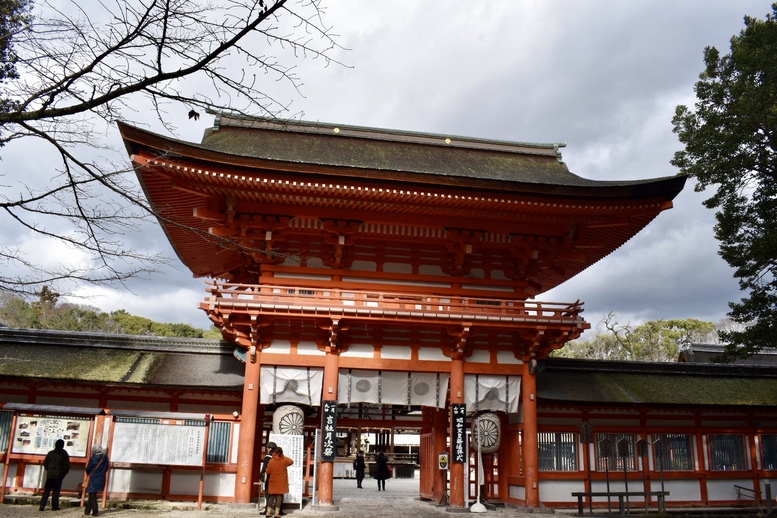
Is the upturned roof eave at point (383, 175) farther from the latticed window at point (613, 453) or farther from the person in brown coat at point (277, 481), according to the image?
the latticed window at point (613, 453)

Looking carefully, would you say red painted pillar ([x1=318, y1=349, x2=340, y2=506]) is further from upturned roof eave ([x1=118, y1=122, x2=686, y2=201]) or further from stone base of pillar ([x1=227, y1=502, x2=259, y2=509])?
upturned roof eave ([x1=118, y1=122, x2=686, y2=201])

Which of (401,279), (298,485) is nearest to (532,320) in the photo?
(401,279)

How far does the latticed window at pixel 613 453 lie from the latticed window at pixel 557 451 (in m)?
0.71

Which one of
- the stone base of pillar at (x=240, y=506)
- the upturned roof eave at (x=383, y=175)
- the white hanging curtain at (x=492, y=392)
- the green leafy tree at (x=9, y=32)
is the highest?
the upturned roof eave at (x=383, y=175)

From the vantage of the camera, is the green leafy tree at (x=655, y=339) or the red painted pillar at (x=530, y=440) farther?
the green leafy tree at (x=655, y=339)

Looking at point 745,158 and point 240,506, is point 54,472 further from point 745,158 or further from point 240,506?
point 745,158

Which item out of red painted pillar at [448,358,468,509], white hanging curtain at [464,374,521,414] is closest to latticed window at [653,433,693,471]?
white hanging curtain at [464,374,521,414]

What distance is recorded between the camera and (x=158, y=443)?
13.2 metres

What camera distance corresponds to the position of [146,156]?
41.0ft

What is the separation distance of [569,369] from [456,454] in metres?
5.31

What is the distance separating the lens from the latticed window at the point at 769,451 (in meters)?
17.3

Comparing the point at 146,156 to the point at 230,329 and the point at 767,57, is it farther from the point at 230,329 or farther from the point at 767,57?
the point at 767,57

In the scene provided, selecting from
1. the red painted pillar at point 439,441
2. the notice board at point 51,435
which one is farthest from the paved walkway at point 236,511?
the notice board at point 51,435

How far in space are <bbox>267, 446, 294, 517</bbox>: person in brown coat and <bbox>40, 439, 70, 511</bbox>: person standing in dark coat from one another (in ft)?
13.8
